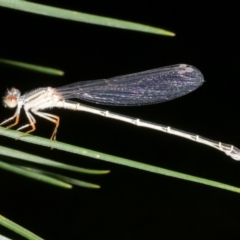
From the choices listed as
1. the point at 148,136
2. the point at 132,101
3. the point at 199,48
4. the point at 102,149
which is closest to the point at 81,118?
the point at 102,149

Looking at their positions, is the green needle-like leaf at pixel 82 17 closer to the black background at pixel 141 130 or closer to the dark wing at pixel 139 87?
the dark wing at pixel 139 87

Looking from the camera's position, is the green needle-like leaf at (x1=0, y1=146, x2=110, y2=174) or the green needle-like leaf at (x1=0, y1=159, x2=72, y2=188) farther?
the green needle-like leaf at (x1=0, y1=159, x2=72, y2=188)

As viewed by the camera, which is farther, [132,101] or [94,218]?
[94,218]

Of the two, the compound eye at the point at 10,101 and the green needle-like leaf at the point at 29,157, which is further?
the compound eye at the point at 10,101

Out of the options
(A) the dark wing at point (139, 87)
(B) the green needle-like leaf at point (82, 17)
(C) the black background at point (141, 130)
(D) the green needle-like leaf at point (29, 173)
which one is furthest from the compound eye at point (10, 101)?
(C) the black background at point (141, 130)

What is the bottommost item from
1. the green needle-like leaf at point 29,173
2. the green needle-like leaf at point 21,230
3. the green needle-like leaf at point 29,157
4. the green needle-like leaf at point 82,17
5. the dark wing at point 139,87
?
the green needle-like leaf at point 21,230

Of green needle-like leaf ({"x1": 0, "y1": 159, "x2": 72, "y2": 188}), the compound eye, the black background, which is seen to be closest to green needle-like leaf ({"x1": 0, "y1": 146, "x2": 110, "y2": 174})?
green needle-like leaf ({"x1": 0, "y1": 159, "x2": 72, "y2": 188})

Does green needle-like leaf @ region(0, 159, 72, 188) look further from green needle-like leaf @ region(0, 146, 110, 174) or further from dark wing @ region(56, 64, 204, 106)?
dark wing @ region(56, 64, 204, 106)

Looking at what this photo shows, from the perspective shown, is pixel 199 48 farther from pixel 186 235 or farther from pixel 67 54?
pixel 186 235

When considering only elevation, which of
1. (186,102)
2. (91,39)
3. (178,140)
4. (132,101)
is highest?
(91,39)
